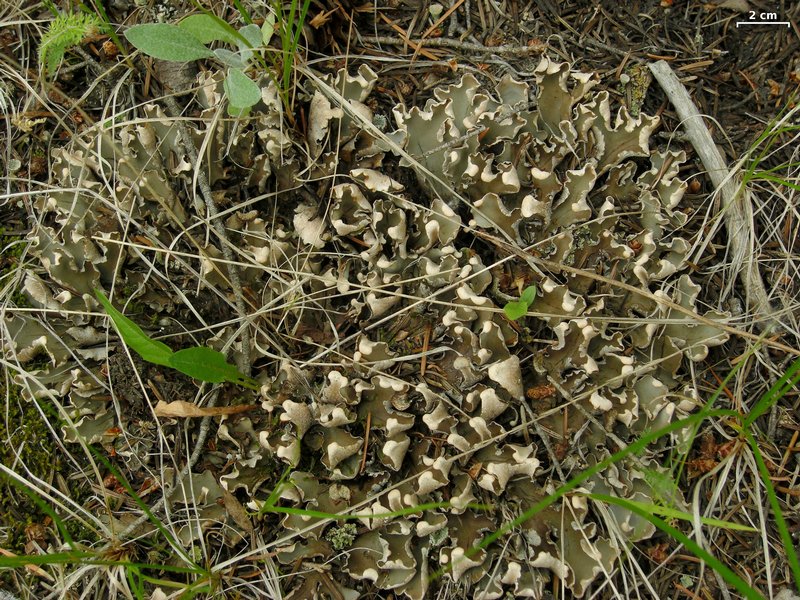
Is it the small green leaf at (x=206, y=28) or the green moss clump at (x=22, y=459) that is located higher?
the small green leaf at (x=206, y=28)

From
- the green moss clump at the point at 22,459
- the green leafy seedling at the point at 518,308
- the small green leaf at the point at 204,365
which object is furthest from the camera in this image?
the green moss clump at the point at 22,459

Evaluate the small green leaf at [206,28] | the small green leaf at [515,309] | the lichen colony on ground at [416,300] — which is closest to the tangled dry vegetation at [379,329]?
the lichen colony on ground at [416,300]

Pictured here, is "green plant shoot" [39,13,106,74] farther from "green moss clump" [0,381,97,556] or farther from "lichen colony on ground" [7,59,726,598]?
"green moss clump" [0,381,97,556]

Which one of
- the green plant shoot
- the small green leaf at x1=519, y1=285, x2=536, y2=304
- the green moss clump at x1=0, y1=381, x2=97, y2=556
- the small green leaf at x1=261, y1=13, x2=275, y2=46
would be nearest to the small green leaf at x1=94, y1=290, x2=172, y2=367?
the green moss clump at x1=0, y1=381, x2=97, y2=556

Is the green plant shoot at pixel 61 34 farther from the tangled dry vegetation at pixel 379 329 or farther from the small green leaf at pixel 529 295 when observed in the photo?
the small green leaf at pixel 529 295

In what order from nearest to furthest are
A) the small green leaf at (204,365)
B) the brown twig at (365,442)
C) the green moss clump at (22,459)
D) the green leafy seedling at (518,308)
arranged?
the small green leaf at (204,365) < the green leafy seedling at (518,308) < the brown twig at (365,442) < the green moss clump at (22,459)

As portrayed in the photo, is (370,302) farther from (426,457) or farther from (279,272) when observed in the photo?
(426,457)

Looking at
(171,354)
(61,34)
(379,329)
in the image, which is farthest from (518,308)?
(61,34)
